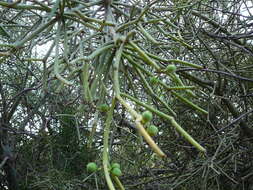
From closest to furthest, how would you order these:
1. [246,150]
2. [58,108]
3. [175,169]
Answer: [246,150] → [175,169] → [58,108]

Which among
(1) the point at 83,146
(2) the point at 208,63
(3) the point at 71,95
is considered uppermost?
(3) the point at 71,95

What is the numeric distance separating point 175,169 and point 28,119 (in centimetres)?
74

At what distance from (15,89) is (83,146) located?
563 mm

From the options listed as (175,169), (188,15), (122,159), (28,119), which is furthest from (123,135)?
(188,15)

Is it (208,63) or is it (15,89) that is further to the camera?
(15,89)

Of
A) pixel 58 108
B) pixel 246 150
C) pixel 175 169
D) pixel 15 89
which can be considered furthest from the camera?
pixel 15 89

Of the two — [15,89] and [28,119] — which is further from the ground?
[15,89]

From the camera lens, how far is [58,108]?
76.1 inches

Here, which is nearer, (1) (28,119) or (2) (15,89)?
(1) (28,119)

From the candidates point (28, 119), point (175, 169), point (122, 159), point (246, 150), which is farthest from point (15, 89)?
point (246, 150)

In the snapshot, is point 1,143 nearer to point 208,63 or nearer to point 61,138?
point 61,138

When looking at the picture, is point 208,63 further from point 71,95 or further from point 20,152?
point 20,152

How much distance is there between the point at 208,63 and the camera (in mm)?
1880

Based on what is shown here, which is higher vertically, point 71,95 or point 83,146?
point 71,95
